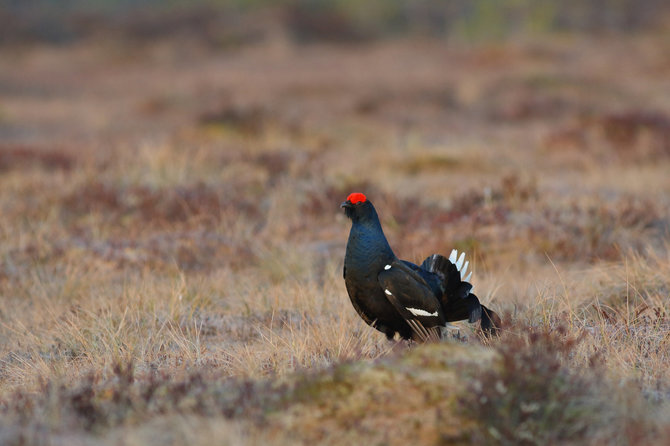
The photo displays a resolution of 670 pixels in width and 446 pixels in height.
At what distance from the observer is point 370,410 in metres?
2.96

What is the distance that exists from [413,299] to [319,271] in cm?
270

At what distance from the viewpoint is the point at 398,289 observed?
400 cm

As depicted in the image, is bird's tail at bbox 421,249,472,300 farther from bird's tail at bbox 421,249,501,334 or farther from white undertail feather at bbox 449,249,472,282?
white undertail feather at bbox 449,249,472,282

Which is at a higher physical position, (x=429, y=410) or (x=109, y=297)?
(x=429, y=410)

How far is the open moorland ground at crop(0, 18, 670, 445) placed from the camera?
298 cm

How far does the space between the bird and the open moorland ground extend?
9.1 inches

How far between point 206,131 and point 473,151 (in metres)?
5.01

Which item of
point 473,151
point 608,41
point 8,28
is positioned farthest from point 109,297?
point 8,28

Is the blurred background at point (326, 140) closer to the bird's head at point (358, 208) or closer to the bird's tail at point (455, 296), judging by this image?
the bird's tail at point (455, 296)

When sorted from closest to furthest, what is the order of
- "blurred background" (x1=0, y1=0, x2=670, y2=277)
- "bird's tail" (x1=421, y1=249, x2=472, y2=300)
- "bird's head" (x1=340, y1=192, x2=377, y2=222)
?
"bird's head" (x1=340, y1=192, x2=377, y2=222), "bird's tail" (x1=421, y1=249, x2=472, y2=300), "blurred background" (x1=0, y1=0, x2=670, y2=277)

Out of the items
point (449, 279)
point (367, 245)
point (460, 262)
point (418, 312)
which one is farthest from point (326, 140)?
point (418, 312)

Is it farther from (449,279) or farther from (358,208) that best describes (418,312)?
(358,208)

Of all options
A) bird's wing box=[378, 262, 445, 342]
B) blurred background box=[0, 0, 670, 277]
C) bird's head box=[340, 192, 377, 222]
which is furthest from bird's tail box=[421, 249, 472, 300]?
blurred background box=[0, 0, 670, 277]

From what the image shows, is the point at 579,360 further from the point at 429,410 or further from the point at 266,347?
the point at 266,347
